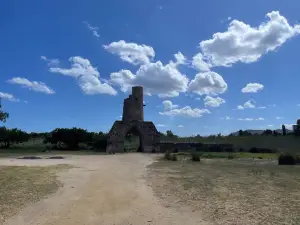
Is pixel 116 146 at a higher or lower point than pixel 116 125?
lower

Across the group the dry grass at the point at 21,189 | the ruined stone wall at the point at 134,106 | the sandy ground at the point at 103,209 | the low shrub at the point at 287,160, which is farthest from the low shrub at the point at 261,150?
the sandy ground at the point at 103,209

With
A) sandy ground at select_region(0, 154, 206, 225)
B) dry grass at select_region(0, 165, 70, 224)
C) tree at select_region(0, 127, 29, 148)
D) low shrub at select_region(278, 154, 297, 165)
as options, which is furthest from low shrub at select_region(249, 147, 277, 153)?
tree at select_region(0, 127, 29, 148)

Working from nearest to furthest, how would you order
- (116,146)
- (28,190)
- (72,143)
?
1. (28,190)
2. (116,146)
3. (72,143)

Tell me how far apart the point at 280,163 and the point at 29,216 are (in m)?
19.5

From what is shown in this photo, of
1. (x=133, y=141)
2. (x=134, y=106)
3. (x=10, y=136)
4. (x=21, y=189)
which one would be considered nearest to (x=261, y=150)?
(x=134, y=106)

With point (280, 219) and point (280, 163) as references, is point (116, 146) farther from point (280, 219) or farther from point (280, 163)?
point (280, 219)

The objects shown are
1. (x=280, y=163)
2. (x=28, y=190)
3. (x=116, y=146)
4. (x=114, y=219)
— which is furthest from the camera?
(x=116, y=146)

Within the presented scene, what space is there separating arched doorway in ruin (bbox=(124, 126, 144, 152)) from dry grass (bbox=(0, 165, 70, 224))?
1042 inches

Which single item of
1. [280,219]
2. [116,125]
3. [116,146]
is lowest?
[280,219]

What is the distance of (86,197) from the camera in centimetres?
1013

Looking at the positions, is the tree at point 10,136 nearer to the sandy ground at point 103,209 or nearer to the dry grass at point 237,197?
the dry grass at point 237,197

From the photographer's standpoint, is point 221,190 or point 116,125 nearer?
point 221,190

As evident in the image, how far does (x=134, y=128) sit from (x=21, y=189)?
102 ft

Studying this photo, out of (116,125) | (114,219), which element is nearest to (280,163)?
(114,219)
